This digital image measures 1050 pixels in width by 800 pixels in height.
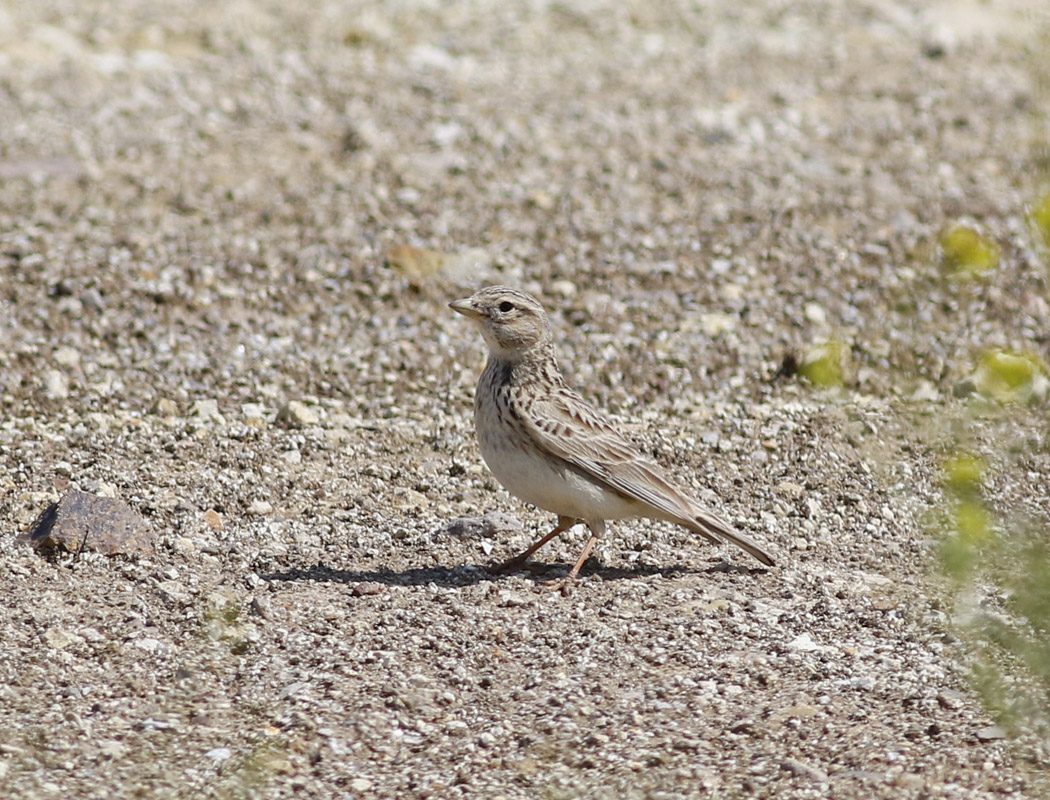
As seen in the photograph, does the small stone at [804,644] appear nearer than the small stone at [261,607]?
Yes

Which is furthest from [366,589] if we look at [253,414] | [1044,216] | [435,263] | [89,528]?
[435,263]

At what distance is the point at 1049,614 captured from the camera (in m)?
3.93

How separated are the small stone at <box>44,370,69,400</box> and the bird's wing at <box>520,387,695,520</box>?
11.3 feet

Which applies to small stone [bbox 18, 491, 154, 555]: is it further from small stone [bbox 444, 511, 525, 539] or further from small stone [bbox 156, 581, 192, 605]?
small stone [bbox 444, 511, 525, 539]

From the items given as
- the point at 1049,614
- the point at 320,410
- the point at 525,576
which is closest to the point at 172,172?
the point at 320,410

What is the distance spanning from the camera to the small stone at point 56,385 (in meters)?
8.95

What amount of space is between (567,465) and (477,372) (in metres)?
2.76

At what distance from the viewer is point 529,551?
7.29m

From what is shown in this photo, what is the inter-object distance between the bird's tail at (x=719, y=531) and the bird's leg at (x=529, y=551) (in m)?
0.64

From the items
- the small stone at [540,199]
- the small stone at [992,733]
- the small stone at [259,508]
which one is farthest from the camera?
the small stone at [540,199]

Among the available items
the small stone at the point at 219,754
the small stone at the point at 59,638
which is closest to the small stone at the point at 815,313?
the small stone at the point at 59,638

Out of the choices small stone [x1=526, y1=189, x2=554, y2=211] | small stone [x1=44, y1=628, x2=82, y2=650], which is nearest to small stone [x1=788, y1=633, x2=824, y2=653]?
small stone [x1=44, y1=628, x2=82, y2=650]

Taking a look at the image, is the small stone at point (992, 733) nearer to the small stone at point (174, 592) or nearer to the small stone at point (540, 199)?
the small stone at point (174, 592)

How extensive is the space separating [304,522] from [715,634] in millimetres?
2495
